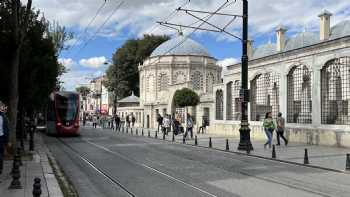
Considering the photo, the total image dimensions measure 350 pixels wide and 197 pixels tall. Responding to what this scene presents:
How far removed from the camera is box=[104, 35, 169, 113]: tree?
76.6m

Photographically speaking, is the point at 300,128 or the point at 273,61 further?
the point at 273,61

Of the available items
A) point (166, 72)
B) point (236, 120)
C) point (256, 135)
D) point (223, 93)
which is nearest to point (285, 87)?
point (256, 135)

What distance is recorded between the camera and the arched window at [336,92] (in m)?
22.3

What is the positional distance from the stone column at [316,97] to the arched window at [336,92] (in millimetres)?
151

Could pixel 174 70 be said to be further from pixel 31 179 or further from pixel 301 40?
pixel 31 179

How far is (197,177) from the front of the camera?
12.5 metres

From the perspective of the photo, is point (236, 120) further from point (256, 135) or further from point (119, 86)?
point (119, 86)

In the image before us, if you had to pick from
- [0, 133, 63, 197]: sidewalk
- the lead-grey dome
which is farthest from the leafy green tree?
[0, 133, 63, 197]: sidewalk

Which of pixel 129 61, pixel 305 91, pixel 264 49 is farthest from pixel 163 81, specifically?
pixel 305 91

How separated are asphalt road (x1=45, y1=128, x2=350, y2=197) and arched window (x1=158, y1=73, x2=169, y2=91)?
142ft

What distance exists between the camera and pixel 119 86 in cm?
8019

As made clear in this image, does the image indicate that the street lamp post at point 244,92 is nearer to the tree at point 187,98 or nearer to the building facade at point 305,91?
the building facade at point 305,91

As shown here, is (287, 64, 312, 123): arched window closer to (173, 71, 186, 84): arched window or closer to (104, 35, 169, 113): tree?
(173, 71, 186, 84): arched window

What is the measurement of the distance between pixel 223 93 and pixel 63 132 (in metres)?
11.8
